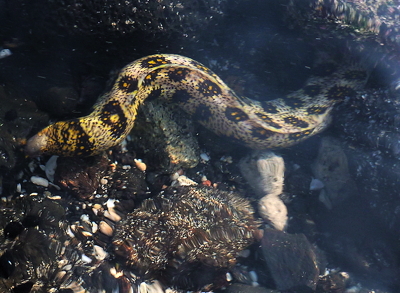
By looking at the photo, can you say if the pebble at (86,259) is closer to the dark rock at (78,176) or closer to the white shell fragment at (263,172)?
the dark rock at (78,176)

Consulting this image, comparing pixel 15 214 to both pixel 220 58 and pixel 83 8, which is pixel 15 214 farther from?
pixel 220 58

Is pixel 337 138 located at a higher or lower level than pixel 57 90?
lower

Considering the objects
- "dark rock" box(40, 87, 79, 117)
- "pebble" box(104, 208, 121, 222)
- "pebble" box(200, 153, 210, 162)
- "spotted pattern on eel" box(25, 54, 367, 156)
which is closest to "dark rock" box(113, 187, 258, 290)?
"pebble" box(104, 208, 121, 222)

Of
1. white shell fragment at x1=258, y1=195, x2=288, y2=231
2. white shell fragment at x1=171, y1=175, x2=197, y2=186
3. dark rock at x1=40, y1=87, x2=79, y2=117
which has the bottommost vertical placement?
white shell fragment at x1=258, y1=195, x2=288, y2=231

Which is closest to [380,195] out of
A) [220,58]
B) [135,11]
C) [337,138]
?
[337,138]

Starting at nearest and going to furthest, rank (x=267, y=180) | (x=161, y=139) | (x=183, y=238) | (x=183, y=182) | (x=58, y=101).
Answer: (x=183, y=238), (x=58, y=101), (x=161, y=139), (x=183, y=182), (x=267, y=180)

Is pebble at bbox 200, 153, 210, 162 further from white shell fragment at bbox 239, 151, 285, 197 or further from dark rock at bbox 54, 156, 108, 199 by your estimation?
dark rock at bbox 54, 156, 108, 199

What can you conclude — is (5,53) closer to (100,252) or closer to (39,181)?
(39,181)

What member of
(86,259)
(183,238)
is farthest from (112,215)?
(183,238)
